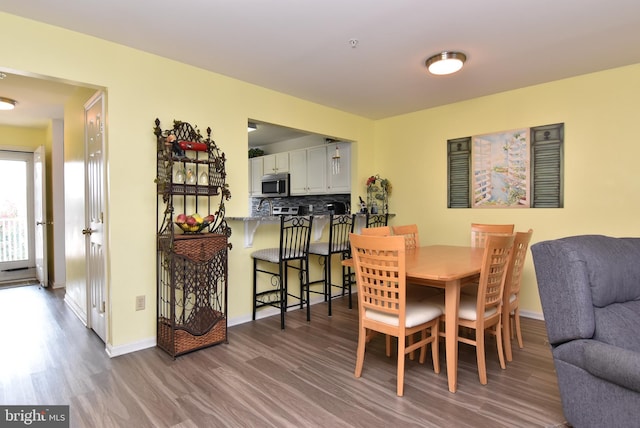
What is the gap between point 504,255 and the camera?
7.43 ft

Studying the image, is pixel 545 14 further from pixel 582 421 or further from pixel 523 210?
pixel 582 421

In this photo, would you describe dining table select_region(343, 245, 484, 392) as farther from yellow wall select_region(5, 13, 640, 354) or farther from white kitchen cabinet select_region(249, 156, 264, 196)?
white kitchen cabinet select_region(249, 156, 264, 196)

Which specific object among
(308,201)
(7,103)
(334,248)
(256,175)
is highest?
(7,103)

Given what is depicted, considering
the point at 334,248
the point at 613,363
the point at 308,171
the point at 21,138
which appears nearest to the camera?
the point at 613,363

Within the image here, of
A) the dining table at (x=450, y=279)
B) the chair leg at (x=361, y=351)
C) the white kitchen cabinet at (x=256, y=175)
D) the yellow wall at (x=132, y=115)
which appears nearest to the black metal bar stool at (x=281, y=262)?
the yellow wall at (x=132, y=115)

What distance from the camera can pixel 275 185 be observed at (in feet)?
19.9

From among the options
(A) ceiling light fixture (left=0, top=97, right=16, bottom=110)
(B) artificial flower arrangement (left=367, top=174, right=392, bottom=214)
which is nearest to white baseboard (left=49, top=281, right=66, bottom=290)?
(A) ceiling light fixture (left=0, top=97, right=16, bottom=110)

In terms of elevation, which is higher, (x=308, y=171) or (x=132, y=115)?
(x=132, y=115)

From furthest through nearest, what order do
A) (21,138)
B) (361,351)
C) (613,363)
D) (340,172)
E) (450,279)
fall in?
1. (21,138)
2. (340,172)
3. (361,351)
4. (450,279)
5. (613,363)

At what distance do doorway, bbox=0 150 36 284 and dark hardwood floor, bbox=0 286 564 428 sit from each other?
2.94 metres

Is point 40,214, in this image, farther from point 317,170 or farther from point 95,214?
point 317,170

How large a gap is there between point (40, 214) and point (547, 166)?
662 cm

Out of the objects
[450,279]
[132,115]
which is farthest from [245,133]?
[450,279]

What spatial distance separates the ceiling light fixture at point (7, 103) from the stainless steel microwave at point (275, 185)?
11.5ft
